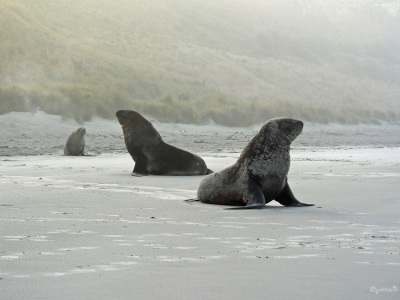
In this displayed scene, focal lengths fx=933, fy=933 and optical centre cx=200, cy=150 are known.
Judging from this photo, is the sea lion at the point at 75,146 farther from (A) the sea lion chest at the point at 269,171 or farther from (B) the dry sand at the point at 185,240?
(A) the sea lion chest at the point at 269,171

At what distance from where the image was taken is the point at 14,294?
429cm

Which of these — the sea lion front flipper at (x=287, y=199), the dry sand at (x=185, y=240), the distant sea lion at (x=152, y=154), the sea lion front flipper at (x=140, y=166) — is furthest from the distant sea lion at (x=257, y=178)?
the sea lion front flipper at (x=140, y=166)

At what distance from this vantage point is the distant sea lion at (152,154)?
1341cm

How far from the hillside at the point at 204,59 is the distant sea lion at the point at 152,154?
11.9 meters

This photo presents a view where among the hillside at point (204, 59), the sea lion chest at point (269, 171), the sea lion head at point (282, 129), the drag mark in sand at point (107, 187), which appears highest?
the hillside at point (204, 59)

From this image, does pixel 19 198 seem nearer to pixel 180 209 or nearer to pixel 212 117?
pixel 180 209

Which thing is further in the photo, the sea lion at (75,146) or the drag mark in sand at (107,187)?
the sea lion at (75,146)

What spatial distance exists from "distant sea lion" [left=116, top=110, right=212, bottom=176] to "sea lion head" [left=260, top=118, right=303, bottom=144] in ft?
13.1

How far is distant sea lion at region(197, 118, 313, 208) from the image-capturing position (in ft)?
29.2

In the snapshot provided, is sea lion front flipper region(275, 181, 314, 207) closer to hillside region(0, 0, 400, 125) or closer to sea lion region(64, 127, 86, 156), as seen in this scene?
sea lion region(64, 127, 86, 156)

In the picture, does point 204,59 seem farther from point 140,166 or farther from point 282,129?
point 282,129

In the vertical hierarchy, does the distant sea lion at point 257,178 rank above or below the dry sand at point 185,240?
above

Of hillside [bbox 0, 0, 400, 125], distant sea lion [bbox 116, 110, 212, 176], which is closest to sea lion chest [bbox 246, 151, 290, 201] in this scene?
distant sea lion [bbox 116, 110, 212, 176]

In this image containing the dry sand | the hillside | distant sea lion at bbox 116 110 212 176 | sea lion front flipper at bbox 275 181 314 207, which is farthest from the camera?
the hillside
